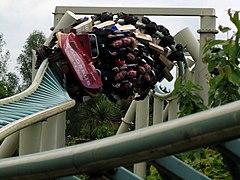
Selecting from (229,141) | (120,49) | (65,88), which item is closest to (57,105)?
(65,88)

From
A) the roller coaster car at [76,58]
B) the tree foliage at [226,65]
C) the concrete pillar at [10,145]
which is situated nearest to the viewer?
the tree foliage at [226,65]

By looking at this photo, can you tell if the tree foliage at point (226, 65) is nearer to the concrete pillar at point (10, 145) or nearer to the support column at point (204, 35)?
the concrete pillar at point (10, 145)

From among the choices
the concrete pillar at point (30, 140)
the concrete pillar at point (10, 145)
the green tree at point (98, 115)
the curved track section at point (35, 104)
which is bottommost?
the green tree at point (98, 115)

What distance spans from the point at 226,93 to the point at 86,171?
1.35 metres

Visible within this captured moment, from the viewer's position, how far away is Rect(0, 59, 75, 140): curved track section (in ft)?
14.0

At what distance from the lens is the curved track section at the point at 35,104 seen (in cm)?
425

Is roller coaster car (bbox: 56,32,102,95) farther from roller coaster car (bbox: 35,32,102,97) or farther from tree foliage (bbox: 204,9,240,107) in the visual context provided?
tree foliage (bbox: 204,9,240,107)

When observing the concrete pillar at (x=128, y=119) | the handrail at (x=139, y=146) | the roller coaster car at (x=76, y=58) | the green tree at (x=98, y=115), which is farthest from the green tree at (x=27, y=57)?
the handrail at (x=139, y=146)

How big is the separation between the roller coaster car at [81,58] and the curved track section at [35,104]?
209 millimetres

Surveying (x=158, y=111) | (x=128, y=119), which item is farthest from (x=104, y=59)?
(x=128, y=119)

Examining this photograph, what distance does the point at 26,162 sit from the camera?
153 centimetres

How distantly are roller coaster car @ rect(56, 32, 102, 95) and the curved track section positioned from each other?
0.21 metres

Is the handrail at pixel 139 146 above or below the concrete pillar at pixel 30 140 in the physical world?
above

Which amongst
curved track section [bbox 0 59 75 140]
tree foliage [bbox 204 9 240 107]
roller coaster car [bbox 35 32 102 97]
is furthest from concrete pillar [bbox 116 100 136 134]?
tree foliage [bbox 204 9 240 107]
